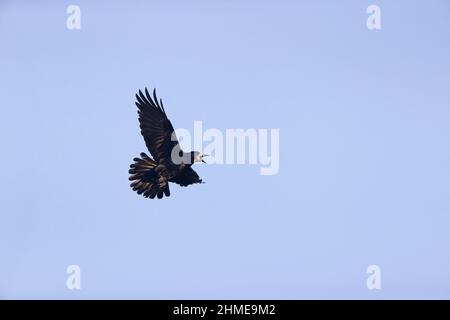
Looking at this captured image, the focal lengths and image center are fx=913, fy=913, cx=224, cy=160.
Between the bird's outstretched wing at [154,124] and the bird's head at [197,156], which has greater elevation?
the bird's outstretched wing at [154,124]

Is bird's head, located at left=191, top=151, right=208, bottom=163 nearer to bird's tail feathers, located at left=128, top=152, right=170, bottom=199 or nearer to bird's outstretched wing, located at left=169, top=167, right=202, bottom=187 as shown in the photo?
bird's outstretched wing, located at left=169, top=167, right=202, bottom=187

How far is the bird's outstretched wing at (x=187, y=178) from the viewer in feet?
15.1

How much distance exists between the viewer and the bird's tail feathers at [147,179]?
15.2 feet

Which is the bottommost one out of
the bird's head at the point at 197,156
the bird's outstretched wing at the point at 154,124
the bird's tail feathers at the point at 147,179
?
the bird's tail feathers at the point at 147,179

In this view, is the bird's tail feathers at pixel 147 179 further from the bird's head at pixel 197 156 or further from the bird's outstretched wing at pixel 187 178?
the bird's head at pixel 197 156

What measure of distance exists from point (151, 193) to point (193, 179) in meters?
0.23

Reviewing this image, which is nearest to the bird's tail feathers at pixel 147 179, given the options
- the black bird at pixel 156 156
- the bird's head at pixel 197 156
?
the black bird at pixel 156 156

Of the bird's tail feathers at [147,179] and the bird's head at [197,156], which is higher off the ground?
the bird's head at [197,156]

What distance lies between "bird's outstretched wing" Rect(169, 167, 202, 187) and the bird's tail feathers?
79 millimetres

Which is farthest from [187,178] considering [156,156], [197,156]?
[156,156]

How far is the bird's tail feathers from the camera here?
4633mm

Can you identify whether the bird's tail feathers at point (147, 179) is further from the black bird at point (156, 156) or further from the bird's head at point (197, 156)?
the bird's head at point (197, 156)

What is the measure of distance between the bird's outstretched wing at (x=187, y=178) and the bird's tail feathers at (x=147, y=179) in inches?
Result: 3.1

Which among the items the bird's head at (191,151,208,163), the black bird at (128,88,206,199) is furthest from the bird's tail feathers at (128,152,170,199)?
the bird's head at (191,151,208,163)
